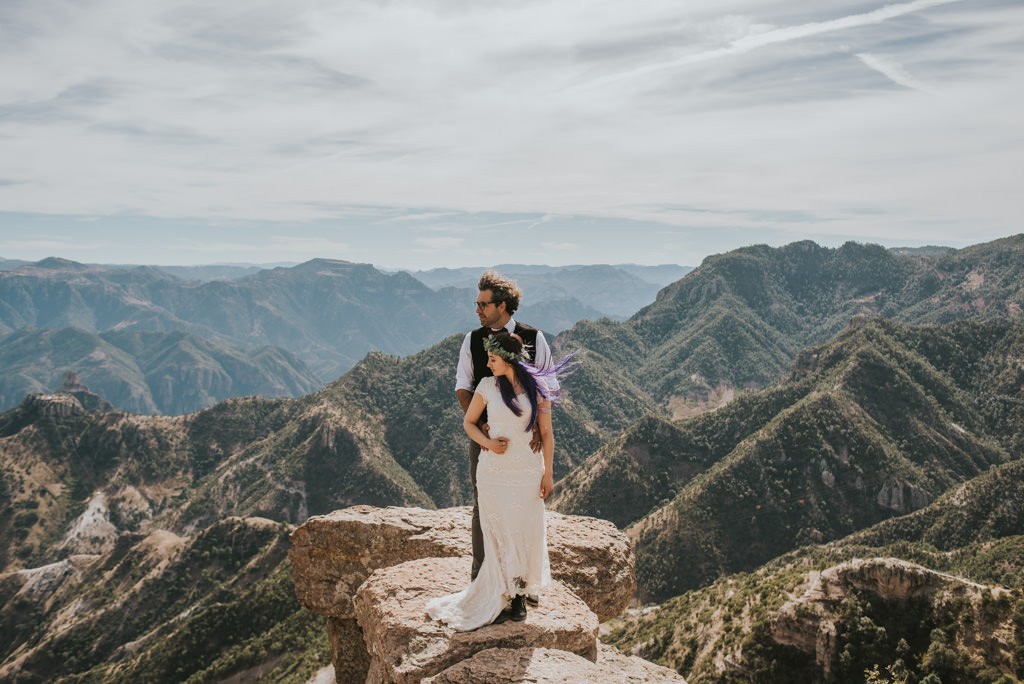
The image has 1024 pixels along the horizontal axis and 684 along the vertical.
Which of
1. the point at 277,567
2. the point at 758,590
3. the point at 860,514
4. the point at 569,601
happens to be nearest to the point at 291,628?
the point at 277,567

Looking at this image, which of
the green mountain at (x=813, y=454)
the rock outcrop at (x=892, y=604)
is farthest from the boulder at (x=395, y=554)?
the green mountain at (x=813, y=454)

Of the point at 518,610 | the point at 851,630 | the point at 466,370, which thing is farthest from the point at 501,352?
the point at 851,630

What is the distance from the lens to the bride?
1097cm

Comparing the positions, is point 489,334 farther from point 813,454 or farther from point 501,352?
point 813,454

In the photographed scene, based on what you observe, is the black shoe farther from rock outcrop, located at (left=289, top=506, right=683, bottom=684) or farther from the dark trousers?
the dark trousers

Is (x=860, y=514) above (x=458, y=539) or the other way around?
the other way around

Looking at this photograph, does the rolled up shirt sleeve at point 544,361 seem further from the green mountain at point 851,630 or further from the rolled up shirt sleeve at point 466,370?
the green mountain at point 851,630

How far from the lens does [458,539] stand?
19.2 metres

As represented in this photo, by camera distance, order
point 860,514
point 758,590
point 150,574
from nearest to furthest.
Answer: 1. point 758,590
2. point 150,574
3. point 860,514

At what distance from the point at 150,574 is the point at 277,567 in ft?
124

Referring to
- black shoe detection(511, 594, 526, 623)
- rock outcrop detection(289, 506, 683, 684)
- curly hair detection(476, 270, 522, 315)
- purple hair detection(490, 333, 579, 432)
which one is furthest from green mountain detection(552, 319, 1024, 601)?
curly hair detection(476, 270, 522, 315)

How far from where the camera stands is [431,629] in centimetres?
1156

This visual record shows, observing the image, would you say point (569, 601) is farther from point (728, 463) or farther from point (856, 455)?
point (856, 455)

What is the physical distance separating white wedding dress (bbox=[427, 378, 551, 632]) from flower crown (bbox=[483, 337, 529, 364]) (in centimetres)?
62
